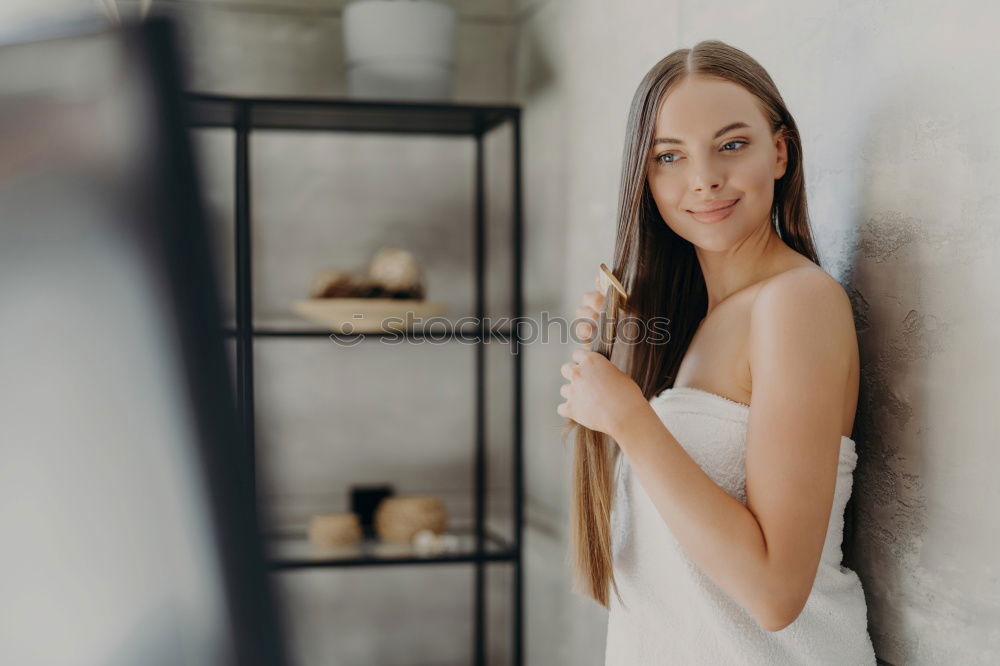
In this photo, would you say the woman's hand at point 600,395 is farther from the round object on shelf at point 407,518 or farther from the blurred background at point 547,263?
the round object on shelf at point 407,518

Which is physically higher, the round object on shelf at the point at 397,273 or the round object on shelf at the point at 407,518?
the round object on shelf at the point at 397,273

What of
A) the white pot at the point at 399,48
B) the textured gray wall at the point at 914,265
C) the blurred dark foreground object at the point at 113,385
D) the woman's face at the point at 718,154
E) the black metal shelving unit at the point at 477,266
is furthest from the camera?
the white pot at the point at 399,48

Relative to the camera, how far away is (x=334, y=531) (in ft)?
6.50

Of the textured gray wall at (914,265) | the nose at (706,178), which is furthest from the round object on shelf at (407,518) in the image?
the nose at (706,178)

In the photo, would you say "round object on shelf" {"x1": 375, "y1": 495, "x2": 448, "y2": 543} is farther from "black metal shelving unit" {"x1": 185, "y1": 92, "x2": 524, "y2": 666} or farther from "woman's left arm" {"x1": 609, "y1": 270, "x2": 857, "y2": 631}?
"woman's left arm" {"x1": 609, "y1": 270, "x2": 857, "y2": 631}

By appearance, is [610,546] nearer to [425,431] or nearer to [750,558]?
[750,558]

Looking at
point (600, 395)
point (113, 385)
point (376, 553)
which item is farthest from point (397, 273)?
point (113, 385)

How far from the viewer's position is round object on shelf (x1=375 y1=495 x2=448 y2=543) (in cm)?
202

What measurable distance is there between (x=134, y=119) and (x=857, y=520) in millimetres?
971

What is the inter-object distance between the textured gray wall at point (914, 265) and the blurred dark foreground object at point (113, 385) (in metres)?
0.77

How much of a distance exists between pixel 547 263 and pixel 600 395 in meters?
1.16

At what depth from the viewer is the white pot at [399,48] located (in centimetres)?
196

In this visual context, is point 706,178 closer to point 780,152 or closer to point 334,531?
point 780,152

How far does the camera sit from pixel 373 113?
6.50 ft
